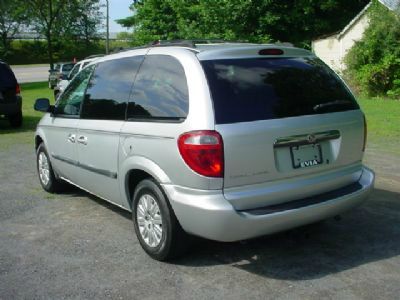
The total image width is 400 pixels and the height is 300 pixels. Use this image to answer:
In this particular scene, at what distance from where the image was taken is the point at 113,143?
4746 mm

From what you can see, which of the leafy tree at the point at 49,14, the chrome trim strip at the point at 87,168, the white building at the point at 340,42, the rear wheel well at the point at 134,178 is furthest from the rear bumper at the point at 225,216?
the leafy tree at the point at 49,14

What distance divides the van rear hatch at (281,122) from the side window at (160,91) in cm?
28

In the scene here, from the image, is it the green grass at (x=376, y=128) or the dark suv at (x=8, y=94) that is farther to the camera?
the dark suv at (x=8, y=94)

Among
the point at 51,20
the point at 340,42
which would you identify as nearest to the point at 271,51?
the point at 340,42

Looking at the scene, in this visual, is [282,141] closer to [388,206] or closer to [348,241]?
[348,241]

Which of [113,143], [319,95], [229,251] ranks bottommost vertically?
[229,251]

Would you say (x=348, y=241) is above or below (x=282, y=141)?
below

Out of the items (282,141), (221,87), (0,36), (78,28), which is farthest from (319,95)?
(0,36)

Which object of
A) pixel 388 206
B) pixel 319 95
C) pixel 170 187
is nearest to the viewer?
pixel 170 187

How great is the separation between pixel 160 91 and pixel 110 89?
91 cm

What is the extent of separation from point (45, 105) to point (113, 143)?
1.88 meters

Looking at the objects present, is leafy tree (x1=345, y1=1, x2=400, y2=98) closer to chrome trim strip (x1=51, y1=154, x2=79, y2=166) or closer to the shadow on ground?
the shadow on ground

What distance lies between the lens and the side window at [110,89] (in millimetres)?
4770

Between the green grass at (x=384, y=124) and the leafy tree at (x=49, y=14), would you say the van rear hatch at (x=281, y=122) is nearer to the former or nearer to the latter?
the green grass at (x=384, y=124)
